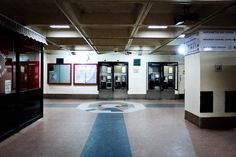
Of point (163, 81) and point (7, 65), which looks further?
point (163, 81)

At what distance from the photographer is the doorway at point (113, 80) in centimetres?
1227

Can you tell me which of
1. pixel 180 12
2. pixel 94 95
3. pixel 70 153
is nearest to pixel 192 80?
pixel 180 12

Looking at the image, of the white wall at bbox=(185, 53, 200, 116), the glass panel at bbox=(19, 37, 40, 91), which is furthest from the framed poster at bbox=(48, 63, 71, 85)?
the white wall at bbox=(185, 53, 200, 116)

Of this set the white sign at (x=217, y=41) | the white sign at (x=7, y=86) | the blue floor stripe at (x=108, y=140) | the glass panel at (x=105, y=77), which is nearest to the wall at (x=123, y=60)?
the glass panel at (x=105, y=77)

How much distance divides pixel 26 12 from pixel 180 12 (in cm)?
348

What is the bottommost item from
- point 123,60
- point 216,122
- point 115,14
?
point 216,122

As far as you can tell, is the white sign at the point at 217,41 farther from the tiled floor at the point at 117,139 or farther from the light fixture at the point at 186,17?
the tiled floor at the point at 117,139

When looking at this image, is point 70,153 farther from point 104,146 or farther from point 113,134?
point 113,134

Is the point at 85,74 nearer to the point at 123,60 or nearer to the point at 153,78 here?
the point at 123,60

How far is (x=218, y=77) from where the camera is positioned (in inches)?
234

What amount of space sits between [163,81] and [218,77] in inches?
251

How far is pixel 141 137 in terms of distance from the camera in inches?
193

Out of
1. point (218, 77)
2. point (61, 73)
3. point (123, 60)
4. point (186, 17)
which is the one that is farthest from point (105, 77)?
point (186, 17)

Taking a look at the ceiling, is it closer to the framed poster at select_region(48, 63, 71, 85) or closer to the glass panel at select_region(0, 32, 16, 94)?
the glass panel at select_region(0, 32, 16, 94)
